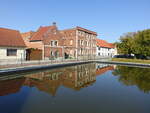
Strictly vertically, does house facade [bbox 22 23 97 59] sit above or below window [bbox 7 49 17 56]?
above

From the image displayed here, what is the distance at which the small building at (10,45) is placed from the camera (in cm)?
2236

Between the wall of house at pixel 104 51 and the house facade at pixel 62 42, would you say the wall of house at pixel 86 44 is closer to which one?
the house facade at pixel 62 42

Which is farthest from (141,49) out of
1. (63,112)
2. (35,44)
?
(63,112)

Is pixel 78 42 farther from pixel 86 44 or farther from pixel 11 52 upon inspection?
pixel 11 52

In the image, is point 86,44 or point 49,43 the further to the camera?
point 86,44

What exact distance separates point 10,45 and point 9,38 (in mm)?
2139

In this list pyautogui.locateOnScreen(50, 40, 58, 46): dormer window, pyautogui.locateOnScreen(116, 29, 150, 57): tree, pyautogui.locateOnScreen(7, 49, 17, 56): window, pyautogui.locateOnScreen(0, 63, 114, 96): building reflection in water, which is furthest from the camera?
pyautogui.locateOnScreen(116, 29, 150, 57): tree

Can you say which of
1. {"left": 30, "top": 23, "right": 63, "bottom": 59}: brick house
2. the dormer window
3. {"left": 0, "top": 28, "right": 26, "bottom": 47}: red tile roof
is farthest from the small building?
the dormer window

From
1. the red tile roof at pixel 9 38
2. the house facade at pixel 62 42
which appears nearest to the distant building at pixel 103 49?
the house facade at pixel 62 42

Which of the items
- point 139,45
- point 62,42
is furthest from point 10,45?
point 139,45

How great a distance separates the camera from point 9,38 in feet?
80.0

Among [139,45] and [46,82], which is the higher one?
[139,45]

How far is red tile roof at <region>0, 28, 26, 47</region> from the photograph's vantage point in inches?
901

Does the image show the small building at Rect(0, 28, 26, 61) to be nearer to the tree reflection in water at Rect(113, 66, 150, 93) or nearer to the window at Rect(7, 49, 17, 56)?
the window at Rect(7, 49, 17, 56)
